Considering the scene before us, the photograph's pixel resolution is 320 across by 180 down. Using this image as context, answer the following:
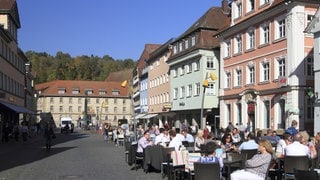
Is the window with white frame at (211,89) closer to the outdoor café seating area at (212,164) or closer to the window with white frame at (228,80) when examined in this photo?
the window with white frame at (228,80)

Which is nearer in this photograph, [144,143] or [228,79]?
[144,143]

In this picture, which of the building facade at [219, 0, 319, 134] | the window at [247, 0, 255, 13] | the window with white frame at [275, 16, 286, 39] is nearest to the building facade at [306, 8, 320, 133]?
the building facade at [219, 0, 319, 134]

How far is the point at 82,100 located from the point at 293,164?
128 metres

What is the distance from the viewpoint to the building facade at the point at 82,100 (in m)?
135

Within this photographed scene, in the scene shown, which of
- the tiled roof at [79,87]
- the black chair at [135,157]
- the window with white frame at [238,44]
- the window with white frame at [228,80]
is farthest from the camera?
the tiled roof at [79,87]

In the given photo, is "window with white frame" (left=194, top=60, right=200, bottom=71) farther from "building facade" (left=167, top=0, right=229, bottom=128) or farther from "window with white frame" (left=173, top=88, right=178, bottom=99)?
"window with white frame" (left=173, top=88, right=178, bottom=99)

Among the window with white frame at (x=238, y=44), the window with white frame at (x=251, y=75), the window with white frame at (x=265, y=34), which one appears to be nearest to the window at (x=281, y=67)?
the window with white frame at (x=265, y=34)

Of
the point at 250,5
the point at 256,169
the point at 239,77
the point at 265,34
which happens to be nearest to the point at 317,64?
the point at 265,34

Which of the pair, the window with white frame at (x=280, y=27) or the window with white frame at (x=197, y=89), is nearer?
the window with white frame at (x=280, y=27)

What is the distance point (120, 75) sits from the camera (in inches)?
5974

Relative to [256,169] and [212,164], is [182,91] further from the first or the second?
[256,169]

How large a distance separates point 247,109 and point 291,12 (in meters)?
10.3

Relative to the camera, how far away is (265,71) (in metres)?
40.9

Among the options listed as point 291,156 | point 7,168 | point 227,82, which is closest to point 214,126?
point 227,82
